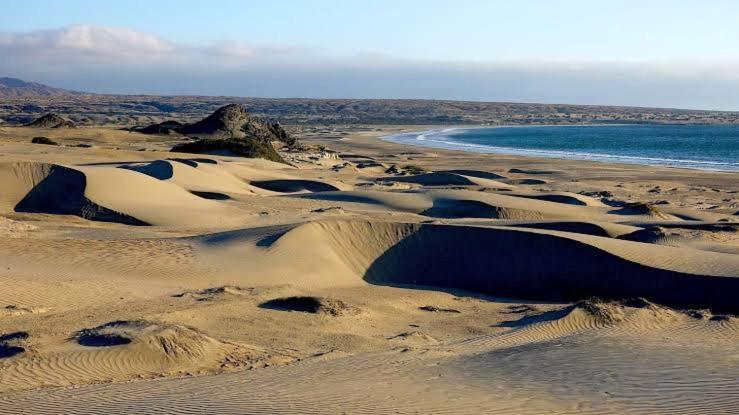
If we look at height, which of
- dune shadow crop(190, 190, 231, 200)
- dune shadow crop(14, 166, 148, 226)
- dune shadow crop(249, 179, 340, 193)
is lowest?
dune shadow crop(249, 179, 340, 193)

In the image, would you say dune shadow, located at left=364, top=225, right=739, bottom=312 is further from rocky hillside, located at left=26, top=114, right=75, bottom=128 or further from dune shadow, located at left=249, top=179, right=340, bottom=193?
rocky hillside, located at left=26, top=114, right=75, bottom=128

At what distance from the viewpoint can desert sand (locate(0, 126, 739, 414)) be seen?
7699mm

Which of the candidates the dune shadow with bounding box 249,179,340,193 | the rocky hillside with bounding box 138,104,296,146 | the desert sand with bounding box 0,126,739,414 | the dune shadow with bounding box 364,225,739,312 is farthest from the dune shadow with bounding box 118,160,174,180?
the rocky hillside with bounding box 138,104,296,146

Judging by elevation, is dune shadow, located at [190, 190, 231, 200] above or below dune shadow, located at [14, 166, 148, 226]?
below

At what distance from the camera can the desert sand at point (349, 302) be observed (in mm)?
7699

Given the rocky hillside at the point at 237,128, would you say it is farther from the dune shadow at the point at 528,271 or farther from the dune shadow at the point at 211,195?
the dune shadow at the point at 528,271

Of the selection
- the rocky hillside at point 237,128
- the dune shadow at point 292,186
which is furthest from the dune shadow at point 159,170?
the rocky hillside at point 237,128

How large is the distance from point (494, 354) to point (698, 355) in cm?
205

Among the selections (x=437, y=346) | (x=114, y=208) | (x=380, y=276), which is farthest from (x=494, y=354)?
(x=114, y=208)

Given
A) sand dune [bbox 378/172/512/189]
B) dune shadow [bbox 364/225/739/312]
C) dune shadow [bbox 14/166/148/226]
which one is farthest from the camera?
sand dune [bbox 378/172/512/189]

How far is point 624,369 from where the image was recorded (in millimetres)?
8484

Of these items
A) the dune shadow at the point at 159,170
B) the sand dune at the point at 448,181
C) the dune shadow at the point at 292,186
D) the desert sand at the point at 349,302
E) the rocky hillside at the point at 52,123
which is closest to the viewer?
the desert sand at the point at 349,302

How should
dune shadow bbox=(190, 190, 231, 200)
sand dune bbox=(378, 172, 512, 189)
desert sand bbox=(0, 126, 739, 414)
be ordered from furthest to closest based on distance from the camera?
sand dune bbox=(378, 172, 512, 189) → dune shadow bbox=(190, 190, 231, 200) → desert sand bbox=(0, 126, 739, 414)

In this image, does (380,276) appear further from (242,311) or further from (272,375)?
(272,375)
